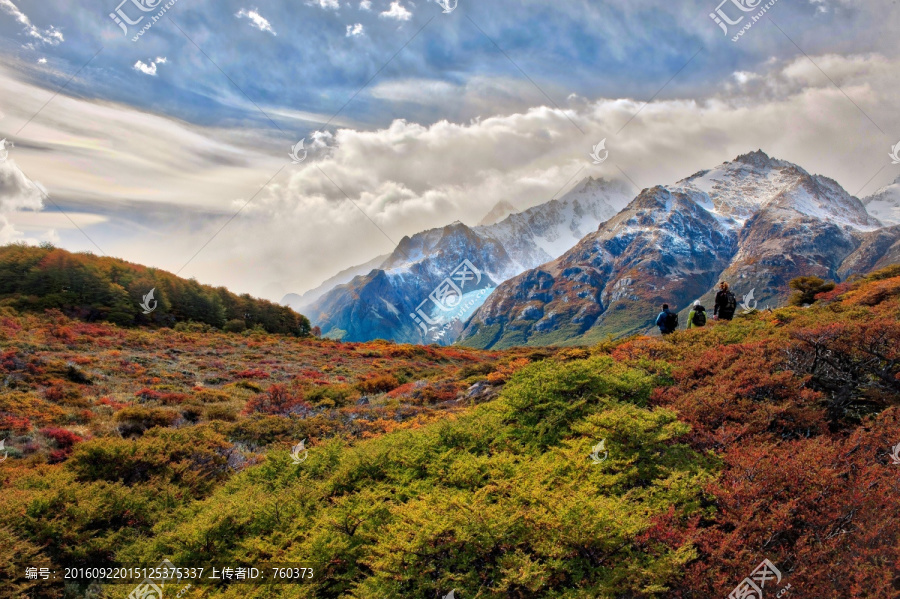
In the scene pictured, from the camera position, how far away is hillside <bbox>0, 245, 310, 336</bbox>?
40344 mm

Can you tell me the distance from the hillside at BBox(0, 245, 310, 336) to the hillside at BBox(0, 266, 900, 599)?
32762 millimetres

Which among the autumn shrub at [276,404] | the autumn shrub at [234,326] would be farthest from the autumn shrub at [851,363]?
the autumn shrub at [234,326]

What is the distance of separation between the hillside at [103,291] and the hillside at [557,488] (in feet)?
107

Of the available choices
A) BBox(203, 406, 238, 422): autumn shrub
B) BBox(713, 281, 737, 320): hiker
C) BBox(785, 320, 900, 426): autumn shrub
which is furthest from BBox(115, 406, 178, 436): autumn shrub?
BBox(713, 281, 737, 320): hiker

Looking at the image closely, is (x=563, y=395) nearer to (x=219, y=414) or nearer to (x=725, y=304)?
(x=725, y=304)

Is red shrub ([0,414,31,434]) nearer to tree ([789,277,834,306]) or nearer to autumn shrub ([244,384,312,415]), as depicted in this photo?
autumn shrub ([244,384,312,415])

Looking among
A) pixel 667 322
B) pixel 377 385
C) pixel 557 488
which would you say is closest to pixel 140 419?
pixel 377 385

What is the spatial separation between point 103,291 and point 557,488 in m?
53.4

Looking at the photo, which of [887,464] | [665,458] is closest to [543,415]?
[665,458]

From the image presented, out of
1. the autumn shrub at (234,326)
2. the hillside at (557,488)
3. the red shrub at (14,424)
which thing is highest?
the autumn shrub at (234,326)

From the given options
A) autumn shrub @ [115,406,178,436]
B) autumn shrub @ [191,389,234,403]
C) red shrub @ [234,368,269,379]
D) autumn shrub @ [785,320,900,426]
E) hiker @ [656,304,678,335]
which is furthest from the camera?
red shrub @ [234,368,269,379]

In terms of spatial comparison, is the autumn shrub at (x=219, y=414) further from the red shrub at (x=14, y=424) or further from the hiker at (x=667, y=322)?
the hiker at (x=667, y=322)

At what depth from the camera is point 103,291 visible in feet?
141

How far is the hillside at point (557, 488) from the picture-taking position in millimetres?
4270
